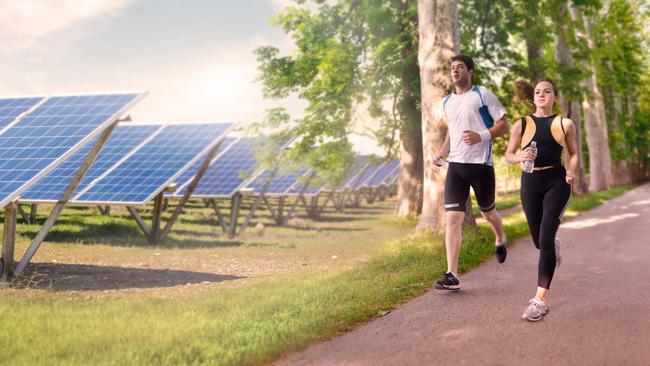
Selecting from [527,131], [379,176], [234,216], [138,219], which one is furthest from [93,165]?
[379,176]

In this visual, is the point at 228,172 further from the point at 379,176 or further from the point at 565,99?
the point at 379,176

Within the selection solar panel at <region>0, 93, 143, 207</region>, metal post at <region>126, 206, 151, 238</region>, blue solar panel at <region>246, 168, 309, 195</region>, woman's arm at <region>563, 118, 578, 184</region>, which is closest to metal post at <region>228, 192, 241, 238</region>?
blue solar panel at <region>246, 168, 309, 195</region>

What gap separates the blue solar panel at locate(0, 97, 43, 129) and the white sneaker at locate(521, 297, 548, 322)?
28.7ft

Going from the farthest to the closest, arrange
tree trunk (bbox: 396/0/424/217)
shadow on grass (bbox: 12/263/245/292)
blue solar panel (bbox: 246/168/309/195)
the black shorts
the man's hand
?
blue solar panel (bbox: 246/168/309/195)
tree trunk (bbox: 396/0/424/217)
shadow on grass (bbox: 12/263/245/292)
the black shorts
the man's hand

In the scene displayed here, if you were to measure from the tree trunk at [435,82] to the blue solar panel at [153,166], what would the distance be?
183 inches

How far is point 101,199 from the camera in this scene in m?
12.3

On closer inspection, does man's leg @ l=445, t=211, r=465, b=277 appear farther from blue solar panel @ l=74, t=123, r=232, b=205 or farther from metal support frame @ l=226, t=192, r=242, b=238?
metal support frame @ l=226, t=192, r=242, b=238

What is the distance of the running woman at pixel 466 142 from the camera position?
6.32 metres

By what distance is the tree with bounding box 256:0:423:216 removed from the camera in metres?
17.0

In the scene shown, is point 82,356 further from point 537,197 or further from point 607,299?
point 607,299

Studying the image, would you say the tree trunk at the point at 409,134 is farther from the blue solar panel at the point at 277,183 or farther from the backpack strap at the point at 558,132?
the backpack strap at the point at 558,132

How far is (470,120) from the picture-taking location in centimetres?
632

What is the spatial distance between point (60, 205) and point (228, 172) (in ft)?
26.9

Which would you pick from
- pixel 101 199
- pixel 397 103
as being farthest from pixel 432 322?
pixel 397 103
